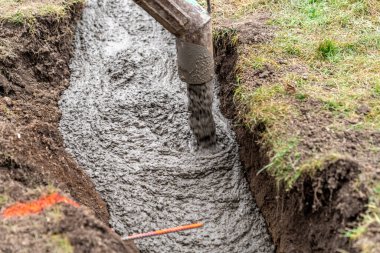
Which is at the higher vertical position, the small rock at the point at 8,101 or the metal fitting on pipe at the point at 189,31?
the metal fitting on pipe at the point at 189,31

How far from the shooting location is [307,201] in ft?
10.8

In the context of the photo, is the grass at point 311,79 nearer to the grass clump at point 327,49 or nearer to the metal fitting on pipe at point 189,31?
the grass clump at point 327,49

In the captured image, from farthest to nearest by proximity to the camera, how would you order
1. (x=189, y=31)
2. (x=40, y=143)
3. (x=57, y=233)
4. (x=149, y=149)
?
(x=149, y=149), (x=40, y=143), (x=189, y=31), (x=57, y=233)

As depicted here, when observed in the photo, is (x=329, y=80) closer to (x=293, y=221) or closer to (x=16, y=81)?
(x=293, y=221)

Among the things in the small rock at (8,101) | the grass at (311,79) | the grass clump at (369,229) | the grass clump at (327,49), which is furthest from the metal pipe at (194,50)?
the grass clump at (369,229)

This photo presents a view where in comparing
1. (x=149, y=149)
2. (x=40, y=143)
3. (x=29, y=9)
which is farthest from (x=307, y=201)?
(x=29, y=9)

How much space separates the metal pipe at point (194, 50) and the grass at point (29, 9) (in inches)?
81.7

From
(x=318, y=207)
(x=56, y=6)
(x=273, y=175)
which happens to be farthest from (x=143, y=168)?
(x=56, y=6)

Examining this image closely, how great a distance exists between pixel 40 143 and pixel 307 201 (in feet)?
7.68

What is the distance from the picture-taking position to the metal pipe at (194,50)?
3.68 metres

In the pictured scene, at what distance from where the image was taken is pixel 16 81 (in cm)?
484

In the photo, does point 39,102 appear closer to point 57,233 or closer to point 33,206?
point 33,206

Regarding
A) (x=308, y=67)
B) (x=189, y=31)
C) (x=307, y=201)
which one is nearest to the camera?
(x=307, y=201)

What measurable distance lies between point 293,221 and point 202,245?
76 centimetres
